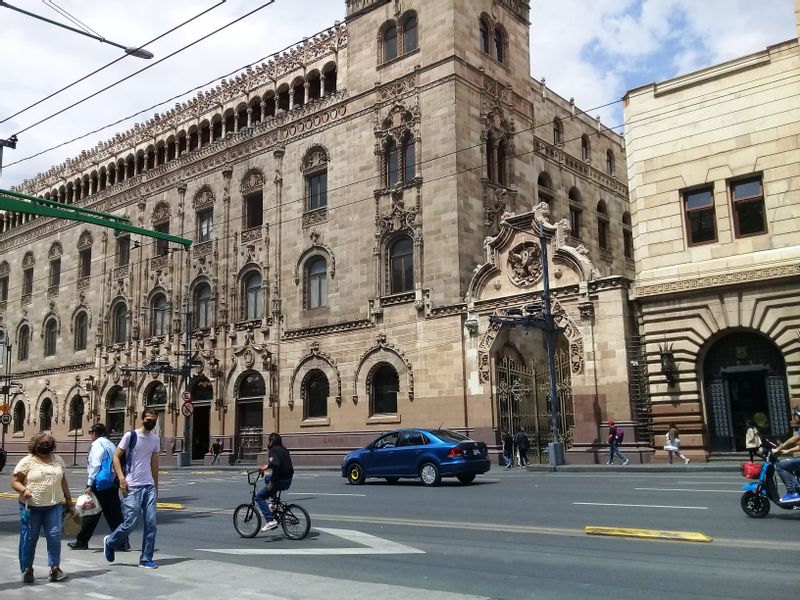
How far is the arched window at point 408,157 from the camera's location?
35906mm

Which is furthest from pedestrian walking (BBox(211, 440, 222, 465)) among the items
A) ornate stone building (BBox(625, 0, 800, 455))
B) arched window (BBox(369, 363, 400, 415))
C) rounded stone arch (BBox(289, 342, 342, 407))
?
ornate stone building (BBox(625, 0, 800, 455))

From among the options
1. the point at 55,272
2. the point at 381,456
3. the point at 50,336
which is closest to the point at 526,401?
the point at 381,456

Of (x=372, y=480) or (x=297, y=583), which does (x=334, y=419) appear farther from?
(x=297, y=583)

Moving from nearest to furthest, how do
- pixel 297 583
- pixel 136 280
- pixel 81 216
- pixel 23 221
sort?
pixel 297 583 < pixel 81 216 < pixel 136 280 < pixel 23 221

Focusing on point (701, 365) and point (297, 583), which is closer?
point (297, 583)

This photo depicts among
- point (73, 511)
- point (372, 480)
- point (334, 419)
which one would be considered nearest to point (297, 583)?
point (73, 511)

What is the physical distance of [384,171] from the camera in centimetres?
3659

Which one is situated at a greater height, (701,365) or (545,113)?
(545,113)

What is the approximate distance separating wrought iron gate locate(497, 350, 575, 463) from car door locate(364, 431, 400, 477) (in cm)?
→ 936

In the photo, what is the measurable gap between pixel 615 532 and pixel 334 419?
25819 millimetres

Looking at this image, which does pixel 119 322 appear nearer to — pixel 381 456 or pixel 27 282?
pixel 27 282

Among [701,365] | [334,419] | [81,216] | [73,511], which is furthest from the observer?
[334,419]

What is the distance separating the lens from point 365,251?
3634 centimetres

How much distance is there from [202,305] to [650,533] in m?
36.3
